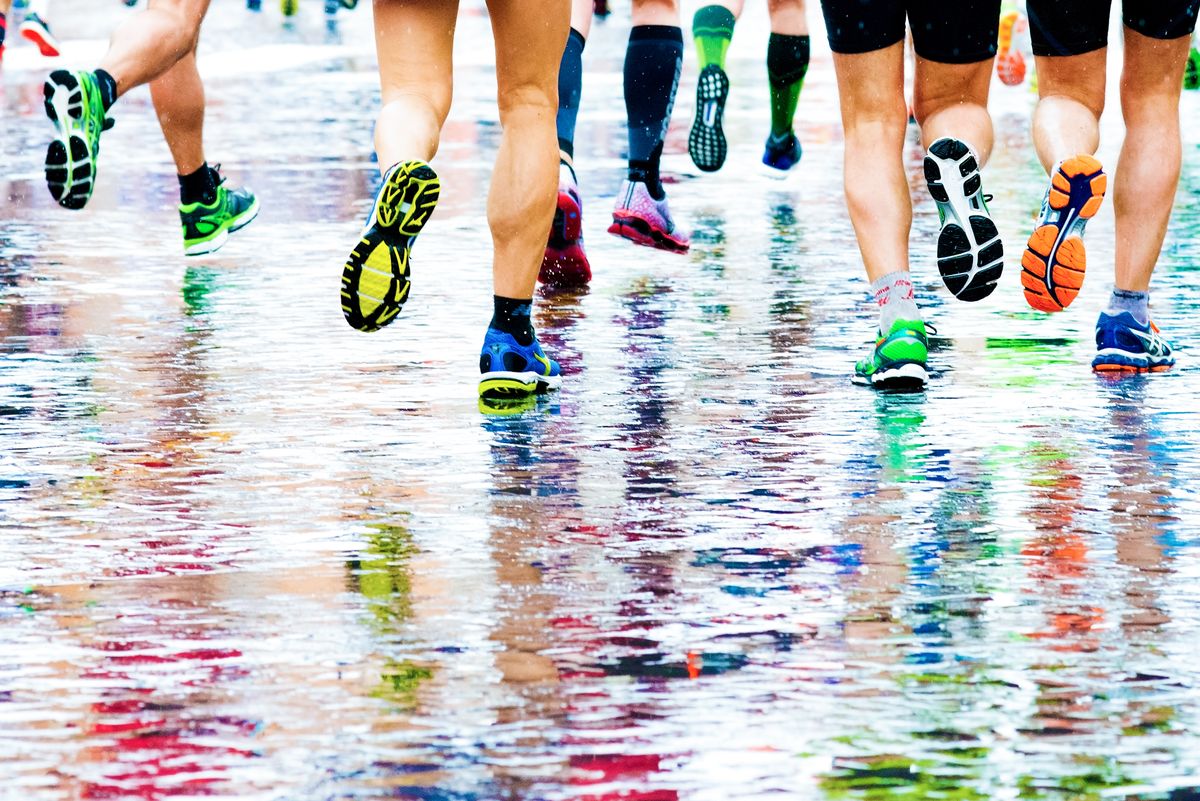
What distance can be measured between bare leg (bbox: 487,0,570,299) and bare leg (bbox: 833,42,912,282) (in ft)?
2.36

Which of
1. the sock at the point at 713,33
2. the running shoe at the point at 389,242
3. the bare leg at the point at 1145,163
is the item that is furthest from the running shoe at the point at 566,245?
the sock at the point at 713,33

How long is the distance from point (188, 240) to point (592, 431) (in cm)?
292

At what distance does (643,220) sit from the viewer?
25.2 ft

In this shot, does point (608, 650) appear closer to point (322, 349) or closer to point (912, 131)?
point (322, 349)

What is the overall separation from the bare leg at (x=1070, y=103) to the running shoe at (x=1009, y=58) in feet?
29.4

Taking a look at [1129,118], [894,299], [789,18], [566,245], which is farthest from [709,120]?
[894,299]

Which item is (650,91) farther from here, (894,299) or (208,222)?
(894,299)

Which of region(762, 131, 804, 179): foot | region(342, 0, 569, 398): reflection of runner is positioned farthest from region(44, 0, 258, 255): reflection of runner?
region(762, 131, 804, 179): foot

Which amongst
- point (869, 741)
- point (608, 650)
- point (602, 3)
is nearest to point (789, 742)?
point (869, 741)

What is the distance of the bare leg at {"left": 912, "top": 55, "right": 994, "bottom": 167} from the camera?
561cm

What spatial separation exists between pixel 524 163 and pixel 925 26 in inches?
38.6

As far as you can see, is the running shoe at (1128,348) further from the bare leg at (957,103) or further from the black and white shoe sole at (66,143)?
the black and white shoe sole at (66,143)

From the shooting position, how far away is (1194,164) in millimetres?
10219

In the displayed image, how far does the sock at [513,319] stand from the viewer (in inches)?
216
